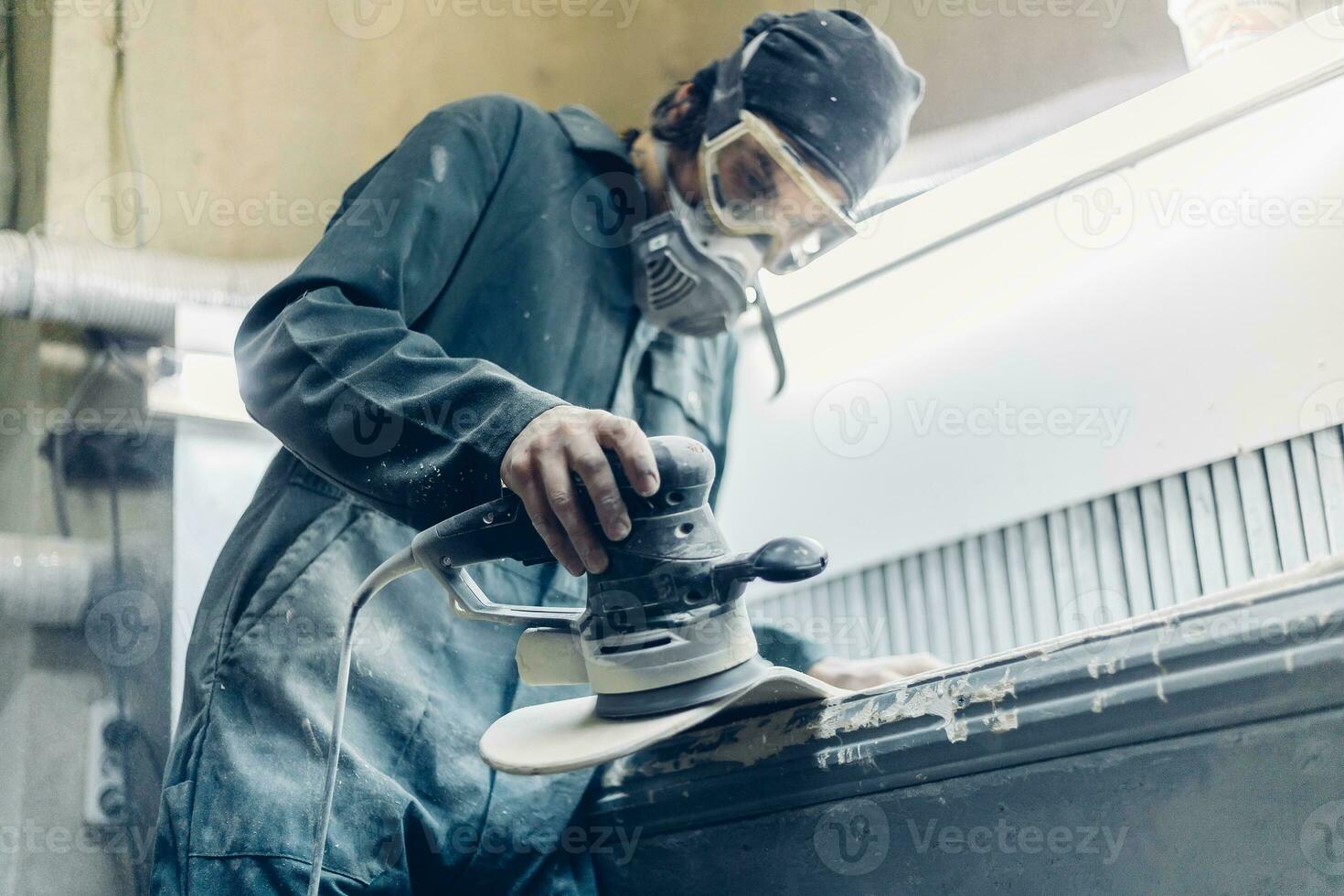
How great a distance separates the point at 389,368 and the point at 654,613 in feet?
1.24

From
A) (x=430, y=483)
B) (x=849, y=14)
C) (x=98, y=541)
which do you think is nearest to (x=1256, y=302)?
(x=849, y=14)

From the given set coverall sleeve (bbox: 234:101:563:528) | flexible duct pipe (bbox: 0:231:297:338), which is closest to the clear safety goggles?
coverall sleeve (bbox: 234:101:563:528)

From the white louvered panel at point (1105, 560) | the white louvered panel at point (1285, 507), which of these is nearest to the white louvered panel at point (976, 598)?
the white louvered panel at point (1105, 560)

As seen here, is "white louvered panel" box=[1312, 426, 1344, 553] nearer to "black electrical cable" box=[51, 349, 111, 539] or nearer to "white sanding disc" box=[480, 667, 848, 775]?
"white sanding disc" box=[480, 667, 848, 775]

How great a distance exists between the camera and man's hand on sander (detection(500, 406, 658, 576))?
44.4 inches

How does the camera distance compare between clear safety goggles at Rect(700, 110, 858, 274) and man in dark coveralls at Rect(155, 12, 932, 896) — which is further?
clear safety goggles at Rect(700, 110, 858, 274)

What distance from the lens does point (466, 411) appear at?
4.06 feet

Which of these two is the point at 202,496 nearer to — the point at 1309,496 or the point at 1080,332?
the point at 1080,332

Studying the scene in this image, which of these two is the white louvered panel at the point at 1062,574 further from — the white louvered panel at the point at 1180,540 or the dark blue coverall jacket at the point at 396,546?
the dark blue coverall jacket at the point at 396,546

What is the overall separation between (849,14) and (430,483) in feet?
3.36

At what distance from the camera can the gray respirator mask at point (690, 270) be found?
1740 mm

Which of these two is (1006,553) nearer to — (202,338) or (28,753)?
(202,338)

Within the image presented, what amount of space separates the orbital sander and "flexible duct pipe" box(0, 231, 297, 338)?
4.15ft

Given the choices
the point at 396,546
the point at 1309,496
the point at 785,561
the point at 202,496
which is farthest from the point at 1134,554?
the point at 202,496
